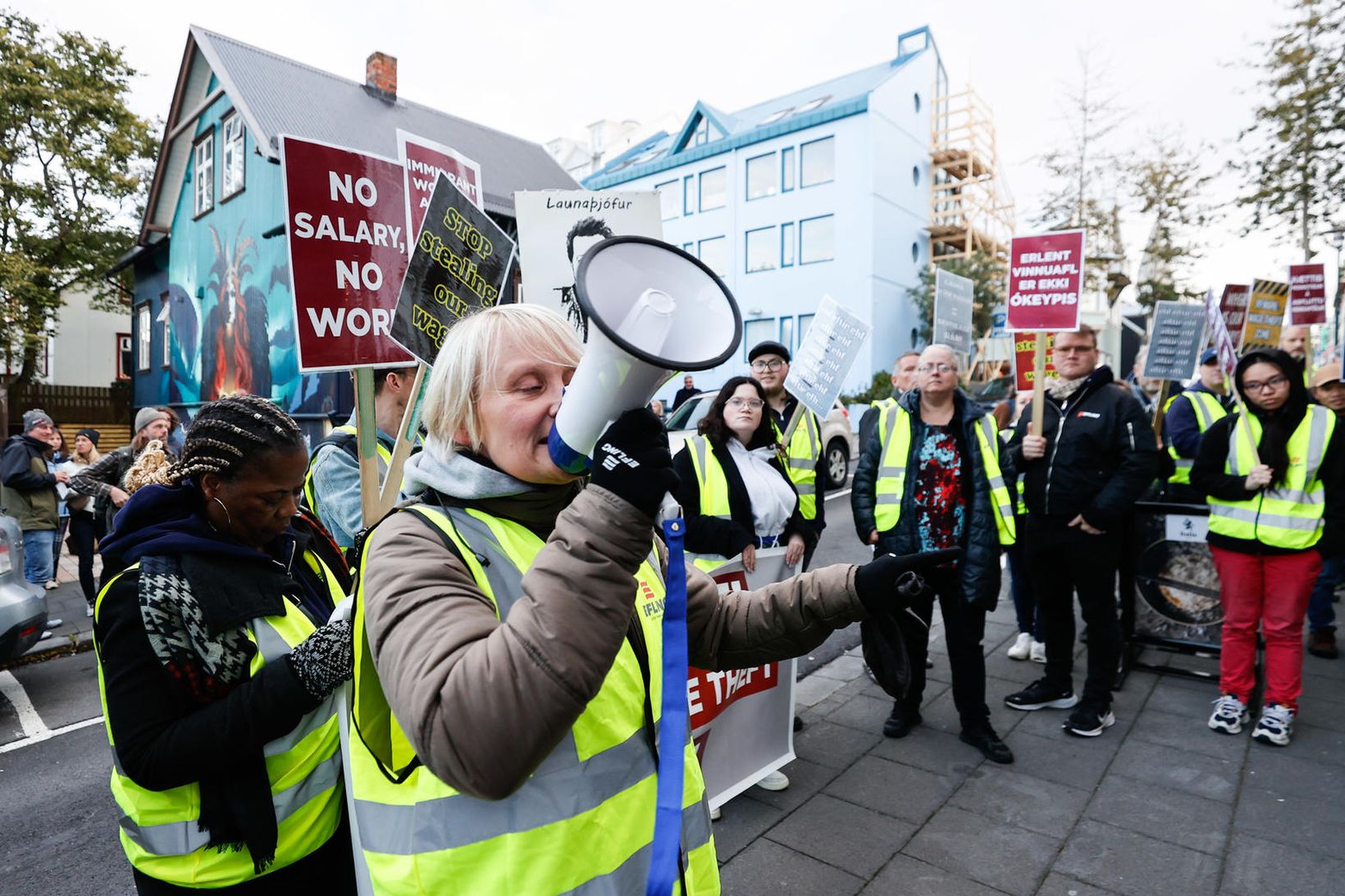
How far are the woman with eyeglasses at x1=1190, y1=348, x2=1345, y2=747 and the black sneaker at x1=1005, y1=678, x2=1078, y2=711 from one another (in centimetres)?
70

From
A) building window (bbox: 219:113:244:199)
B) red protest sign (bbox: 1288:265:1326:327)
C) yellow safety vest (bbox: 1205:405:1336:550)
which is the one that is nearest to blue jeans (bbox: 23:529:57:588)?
yellow safety vest (bbox: 1205:405:1336:550)

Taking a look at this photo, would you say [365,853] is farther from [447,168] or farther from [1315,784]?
[1315,784]

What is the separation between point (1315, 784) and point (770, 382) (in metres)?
3.50

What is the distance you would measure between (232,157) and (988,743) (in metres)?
18.3

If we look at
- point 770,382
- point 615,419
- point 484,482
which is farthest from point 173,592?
point 770,382

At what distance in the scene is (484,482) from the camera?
118 cm

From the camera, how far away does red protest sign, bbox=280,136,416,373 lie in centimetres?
248

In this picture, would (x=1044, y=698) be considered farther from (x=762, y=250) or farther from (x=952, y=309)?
(x=762, y=250)

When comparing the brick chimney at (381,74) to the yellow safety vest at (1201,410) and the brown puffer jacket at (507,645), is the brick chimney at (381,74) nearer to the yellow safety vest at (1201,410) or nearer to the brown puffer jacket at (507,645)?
the yellow safety vest at (1201,410)

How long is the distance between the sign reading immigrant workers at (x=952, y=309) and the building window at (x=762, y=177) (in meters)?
20.0

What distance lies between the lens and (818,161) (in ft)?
83.1

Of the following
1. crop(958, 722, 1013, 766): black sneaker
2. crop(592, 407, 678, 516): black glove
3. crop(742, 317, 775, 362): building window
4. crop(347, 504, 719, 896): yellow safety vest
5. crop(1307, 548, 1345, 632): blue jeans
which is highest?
crop(742, 317, 775, 362): building window

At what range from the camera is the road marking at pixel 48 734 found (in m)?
4.36

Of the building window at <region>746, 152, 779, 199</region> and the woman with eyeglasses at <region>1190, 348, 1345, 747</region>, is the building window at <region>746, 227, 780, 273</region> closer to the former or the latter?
the building window at <region>746, 152, 779, 199</region>
